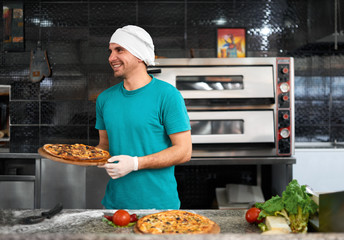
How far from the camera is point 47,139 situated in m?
3.60

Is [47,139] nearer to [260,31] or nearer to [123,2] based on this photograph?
[123,2]

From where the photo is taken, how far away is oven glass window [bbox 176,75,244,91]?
298 centimetres

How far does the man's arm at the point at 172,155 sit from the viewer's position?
5.35 feet

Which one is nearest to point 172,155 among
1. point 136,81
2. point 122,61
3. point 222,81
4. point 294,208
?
point 136,81

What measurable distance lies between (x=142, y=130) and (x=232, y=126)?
1.43 m

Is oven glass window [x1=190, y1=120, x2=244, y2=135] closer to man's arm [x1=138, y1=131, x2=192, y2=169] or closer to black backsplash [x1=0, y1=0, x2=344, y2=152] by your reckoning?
black backsplash [x1=0, y1=0, x2=344, y2=152]

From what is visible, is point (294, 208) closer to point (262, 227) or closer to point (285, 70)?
point (262, 227)

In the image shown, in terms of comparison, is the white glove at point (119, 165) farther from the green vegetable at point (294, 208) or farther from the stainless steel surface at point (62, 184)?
the stainless steel surface at point (62, 184)

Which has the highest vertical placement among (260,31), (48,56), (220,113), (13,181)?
(260,31)

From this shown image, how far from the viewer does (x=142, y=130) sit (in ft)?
5.63

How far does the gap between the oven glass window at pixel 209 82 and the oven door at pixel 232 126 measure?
0.73ft

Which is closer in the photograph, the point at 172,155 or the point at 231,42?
the point at 172,155

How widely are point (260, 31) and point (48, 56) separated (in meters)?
2.30

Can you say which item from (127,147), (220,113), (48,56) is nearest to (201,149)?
(220,113)
